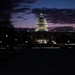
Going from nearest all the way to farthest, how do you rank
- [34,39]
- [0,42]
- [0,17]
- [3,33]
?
[0,17]
[3,33]
[0,42]
[34,39]

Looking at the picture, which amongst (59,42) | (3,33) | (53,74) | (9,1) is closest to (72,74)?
(53,74)

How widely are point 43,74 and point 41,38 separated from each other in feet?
594

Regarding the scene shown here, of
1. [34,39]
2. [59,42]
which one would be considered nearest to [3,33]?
[59,42]

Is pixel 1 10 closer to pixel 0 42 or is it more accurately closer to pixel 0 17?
pixel 0 17

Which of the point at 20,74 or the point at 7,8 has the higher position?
the point at 7,8

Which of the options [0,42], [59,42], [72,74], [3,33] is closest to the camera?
[72,74]

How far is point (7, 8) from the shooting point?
40.8 metres

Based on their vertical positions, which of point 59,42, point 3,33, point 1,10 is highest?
point 1,10

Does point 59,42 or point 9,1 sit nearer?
point 9,1

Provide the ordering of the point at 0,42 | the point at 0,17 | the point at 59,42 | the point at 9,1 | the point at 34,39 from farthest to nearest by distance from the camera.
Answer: the point at 34,39 < the point at 59,42 < the point at 0,42 < the point at 0,17 < the point at 9,1

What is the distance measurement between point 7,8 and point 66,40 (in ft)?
448

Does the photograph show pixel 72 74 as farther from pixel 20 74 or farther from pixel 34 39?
pixel 34 39

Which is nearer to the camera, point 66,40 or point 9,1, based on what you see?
point 9,1

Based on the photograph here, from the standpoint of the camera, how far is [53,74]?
1731cm
